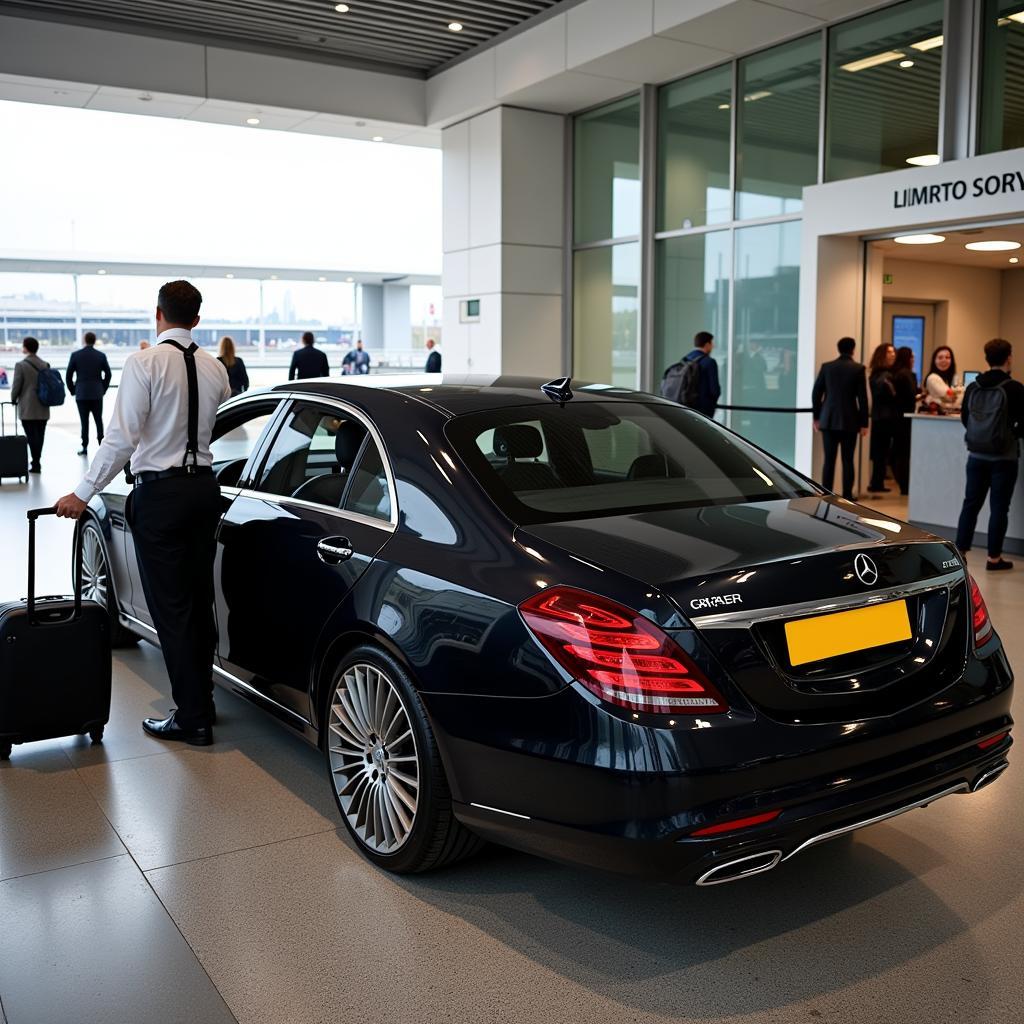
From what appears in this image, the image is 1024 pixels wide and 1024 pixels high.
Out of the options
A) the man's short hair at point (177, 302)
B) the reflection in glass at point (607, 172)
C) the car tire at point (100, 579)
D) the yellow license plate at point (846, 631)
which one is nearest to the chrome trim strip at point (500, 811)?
the yellow license plate at point (846, 631)

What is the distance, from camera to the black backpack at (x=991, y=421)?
7438 mm

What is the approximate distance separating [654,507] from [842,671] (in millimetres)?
715

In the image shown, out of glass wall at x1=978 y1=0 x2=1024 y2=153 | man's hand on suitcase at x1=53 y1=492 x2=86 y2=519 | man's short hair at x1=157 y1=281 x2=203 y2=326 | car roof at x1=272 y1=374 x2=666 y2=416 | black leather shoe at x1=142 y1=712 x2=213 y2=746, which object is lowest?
black leather shoe at x1=142 y1=712 x2=213 y2=746

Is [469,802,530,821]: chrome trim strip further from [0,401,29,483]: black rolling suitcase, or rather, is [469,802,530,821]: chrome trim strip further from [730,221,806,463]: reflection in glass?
[0,401,29,483]: black rolling suitcase

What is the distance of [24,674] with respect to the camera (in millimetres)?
3750

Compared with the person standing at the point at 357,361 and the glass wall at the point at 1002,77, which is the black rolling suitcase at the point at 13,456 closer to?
the glass wall at the point at 1002,77

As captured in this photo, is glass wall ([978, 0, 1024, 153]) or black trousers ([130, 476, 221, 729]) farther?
glass wall ([978, 0, 1024, 153])

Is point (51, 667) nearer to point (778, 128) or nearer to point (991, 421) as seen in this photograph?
point (991, 421)

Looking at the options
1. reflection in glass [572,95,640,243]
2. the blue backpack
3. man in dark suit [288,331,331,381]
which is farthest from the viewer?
man in dark suit [288,331,331,381]

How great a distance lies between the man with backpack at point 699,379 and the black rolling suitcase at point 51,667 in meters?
7.64

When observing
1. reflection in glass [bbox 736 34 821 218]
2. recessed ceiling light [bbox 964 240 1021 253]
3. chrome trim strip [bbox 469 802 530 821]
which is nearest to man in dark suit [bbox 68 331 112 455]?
reflection in glass [bbox 736 34 821 218]

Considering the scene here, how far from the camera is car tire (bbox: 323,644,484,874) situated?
9.12 ft

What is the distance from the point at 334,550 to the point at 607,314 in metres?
11.4

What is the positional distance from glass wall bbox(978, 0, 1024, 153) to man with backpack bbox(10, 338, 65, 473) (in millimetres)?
10955
